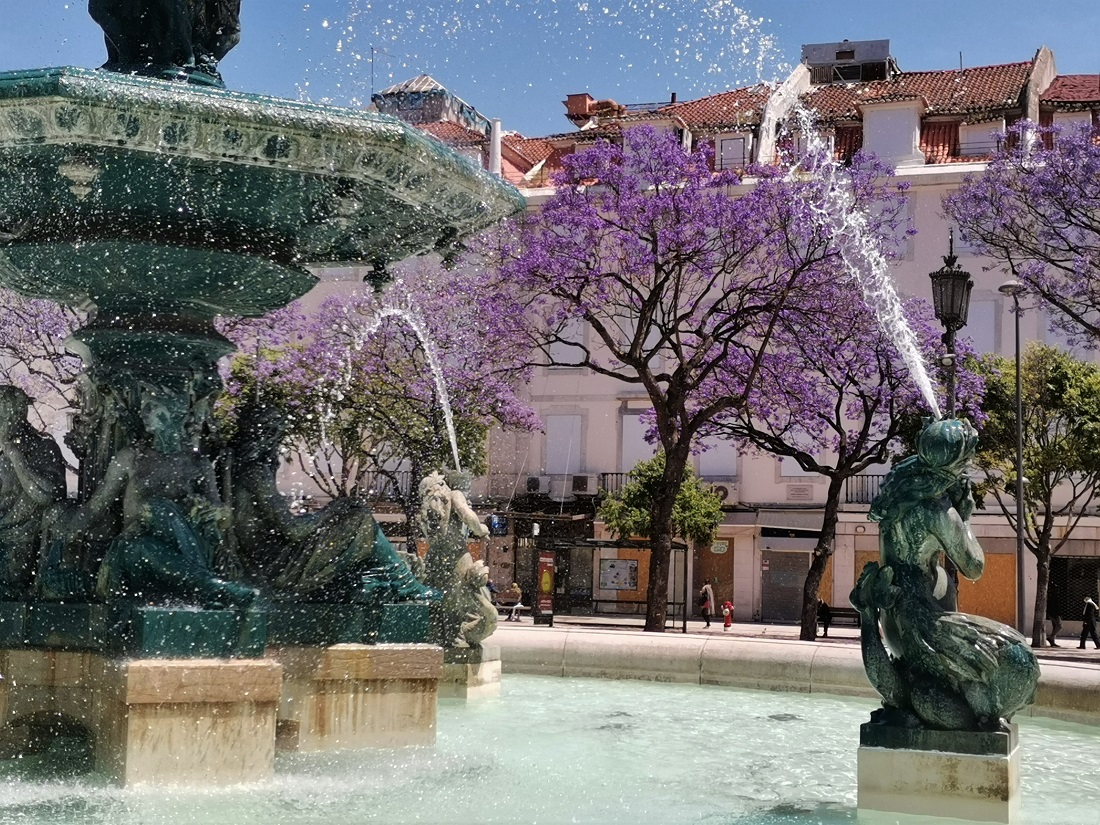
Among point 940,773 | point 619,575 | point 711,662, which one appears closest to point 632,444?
point 619,575

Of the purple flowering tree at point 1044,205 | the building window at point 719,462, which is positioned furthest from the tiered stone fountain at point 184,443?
the building window at point 719,462

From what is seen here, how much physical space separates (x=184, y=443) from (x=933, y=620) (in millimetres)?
3748

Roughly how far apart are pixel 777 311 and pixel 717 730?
45.6ft

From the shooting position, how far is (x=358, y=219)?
25.3 feet

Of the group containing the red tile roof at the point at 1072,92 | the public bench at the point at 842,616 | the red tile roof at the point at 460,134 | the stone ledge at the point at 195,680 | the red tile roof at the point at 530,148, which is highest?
the red tile roof at the point at 1072,92

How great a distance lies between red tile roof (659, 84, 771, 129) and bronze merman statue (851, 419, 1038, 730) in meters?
34.2

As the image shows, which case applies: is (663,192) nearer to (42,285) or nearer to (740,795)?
(42,285)

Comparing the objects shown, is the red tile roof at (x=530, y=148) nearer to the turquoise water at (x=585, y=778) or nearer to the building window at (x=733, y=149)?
the building window at (x=733, y=149)

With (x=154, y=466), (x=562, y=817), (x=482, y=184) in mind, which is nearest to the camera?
(x=562, y=817)

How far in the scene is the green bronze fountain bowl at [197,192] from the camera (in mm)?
6039

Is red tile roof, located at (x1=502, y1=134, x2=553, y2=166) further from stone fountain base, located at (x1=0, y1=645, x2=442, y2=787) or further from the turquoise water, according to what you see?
stone fountain base, located at (x1=0, y1=645, x2=442, y2=787)

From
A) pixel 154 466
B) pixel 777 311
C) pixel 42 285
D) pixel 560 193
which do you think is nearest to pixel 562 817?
pixel 154 466

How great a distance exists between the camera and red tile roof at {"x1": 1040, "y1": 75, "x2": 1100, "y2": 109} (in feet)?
129

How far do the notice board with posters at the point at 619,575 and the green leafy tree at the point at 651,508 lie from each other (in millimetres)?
2144
